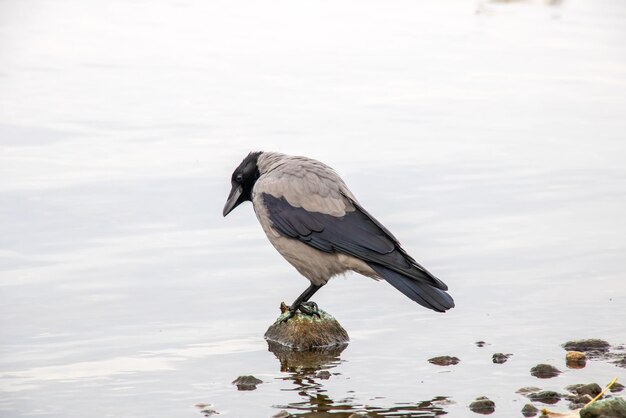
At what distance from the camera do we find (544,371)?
820cm

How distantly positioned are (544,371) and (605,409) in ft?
4.11

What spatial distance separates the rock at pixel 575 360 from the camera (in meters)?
8.38

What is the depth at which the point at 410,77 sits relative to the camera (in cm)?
1783

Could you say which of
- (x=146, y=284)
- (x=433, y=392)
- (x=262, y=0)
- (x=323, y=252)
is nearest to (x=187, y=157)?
(x=146, y=284)

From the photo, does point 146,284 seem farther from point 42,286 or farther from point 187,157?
point 187,157

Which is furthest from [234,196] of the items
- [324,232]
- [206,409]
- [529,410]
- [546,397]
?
[529,410]

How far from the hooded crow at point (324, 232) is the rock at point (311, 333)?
11cm

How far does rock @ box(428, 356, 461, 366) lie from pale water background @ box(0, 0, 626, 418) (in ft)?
0.36

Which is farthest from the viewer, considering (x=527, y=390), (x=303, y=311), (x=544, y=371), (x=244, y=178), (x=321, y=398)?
(x=244, y=178)

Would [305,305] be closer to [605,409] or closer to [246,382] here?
[246,382]

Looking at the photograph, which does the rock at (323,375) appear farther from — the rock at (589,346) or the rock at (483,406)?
the rock at (589,346)

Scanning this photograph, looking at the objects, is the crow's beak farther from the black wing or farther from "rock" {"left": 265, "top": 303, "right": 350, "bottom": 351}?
"rock" {"left": 265, "top": 303, "right": 350, "bottom": 351}

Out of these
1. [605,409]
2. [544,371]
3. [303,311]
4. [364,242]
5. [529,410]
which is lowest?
[605,409]

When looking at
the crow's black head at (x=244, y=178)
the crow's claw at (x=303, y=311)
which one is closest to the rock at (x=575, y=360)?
the crow's claw at (x=303, y=311)
